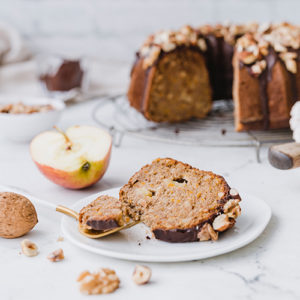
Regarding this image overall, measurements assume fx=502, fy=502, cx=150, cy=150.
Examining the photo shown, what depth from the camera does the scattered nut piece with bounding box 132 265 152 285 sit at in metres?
1.17

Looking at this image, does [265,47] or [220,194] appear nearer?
[220,194]

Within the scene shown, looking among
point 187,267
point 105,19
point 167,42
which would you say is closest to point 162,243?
point 187,267

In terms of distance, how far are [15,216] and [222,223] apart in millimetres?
564

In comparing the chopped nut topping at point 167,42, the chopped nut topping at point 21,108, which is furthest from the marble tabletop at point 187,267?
the chopped nut topping at point 167,42

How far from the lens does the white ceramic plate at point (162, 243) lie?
1.22m

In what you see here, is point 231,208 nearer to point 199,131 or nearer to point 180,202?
point 180,202

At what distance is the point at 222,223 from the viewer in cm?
130

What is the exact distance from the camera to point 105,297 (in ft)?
3.70

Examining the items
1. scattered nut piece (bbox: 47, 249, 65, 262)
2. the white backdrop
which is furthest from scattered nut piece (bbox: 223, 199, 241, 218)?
the white backdrop

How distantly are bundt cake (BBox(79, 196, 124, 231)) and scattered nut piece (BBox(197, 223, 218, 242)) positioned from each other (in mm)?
211

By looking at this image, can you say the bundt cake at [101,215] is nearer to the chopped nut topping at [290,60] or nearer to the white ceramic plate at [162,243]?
the white ceramic plate at [162,243]

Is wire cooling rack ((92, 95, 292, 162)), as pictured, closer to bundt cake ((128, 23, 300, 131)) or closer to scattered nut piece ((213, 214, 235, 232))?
bundt cake ((128, 23, 300, 131))

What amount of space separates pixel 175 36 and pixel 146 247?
4.55ft

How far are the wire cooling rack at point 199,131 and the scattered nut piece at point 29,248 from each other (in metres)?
0.88
